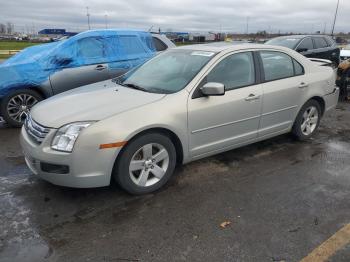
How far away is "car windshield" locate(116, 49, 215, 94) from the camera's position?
13.6 ft

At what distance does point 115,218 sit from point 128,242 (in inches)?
16.6

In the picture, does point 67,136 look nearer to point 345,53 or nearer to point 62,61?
point 62,61

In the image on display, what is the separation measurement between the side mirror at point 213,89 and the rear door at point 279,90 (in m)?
0.98

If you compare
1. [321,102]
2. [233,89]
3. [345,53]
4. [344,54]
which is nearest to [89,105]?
[233,89]

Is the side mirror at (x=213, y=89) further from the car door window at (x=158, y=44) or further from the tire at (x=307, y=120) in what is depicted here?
the car door window at (x=158, y=44)

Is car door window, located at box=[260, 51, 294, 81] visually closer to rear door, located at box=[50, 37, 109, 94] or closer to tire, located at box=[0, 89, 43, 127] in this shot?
rear door, located at box=[50, 37, 109, 94]

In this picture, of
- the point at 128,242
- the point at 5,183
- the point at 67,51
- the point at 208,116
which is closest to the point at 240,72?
the point at 208,116

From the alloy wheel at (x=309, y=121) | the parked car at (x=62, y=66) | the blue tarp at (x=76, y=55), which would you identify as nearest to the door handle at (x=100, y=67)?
the parked car at (x=62, y=66)

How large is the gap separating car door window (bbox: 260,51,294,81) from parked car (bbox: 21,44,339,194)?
0.02 meters

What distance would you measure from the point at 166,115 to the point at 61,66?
3659mm

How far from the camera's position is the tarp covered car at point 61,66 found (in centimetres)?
629

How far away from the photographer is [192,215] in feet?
11.2

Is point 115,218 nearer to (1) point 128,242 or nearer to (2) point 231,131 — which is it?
(1) point 128,242

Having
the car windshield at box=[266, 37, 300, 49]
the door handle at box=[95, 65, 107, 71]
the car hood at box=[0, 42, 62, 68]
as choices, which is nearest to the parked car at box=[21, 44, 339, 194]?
the door handle at box=[95, 65, 107, 71]
